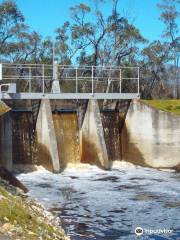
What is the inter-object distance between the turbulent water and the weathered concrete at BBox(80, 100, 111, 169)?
2.12 feet

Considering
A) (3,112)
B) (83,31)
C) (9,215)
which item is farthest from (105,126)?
(9,215)

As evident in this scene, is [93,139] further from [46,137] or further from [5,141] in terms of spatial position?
[5,141]

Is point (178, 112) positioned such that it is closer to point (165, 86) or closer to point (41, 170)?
point (41, 170)

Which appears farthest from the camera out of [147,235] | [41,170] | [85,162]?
[85,162]

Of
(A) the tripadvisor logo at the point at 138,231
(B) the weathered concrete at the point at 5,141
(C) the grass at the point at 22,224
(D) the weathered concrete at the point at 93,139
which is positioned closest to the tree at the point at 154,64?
(D) the weathered concrete at the point at 93,139

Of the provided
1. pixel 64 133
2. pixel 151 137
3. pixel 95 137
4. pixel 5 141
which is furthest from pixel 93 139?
pixel 5 141

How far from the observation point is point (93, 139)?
83.6 feet

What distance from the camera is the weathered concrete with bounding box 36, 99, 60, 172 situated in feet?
76.1

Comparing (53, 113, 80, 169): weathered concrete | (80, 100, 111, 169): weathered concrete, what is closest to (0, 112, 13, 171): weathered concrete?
(53, 113, 80, 169): weathered concrete

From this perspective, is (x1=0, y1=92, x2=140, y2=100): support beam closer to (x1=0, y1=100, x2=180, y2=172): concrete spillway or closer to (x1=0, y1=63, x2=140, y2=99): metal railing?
(x1=0, y1=100, x2=180, y2=172): concrete spillway

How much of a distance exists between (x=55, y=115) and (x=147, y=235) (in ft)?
45.9

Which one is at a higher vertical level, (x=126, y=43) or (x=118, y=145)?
(x=126, y=43)

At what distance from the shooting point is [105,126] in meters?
27.2

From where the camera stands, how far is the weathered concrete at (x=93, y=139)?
81.3 feet
